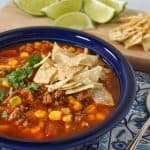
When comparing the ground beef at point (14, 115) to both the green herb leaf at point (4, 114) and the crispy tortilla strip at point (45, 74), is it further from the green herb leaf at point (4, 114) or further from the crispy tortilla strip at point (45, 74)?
the crispy tortilla strip at point (45, 74)

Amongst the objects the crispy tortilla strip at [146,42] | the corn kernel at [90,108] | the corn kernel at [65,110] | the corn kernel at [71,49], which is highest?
the crispy tortilla strip at [146,42]

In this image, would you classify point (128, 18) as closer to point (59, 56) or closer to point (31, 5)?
point (31, 5)

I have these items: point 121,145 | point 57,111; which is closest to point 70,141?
point 57,111

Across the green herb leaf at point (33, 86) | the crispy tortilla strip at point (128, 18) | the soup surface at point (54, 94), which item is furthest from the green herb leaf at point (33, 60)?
the crispy tortilla strip at point (128, 18)

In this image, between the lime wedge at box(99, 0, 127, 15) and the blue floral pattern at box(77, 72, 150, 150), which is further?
the lime wedge at box(99, 0, 127, 15)

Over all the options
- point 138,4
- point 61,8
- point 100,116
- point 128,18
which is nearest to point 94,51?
point 100,116

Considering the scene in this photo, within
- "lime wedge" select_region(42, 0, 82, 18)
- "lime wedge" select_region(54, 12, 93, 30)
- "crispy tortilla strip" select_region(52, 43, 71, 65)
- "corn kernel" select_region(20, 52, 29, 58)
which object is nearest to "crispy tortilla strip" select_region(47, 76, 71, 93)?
"crispy tortilla strip" select_region(52, 43, 71, 65)

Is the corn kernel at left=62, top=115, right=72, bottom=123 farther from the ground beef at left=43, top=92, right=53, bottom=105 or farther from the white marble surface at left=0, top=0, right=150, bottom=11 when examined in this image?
the white marble surface at left=0, top=0, right=150, bottom=11
